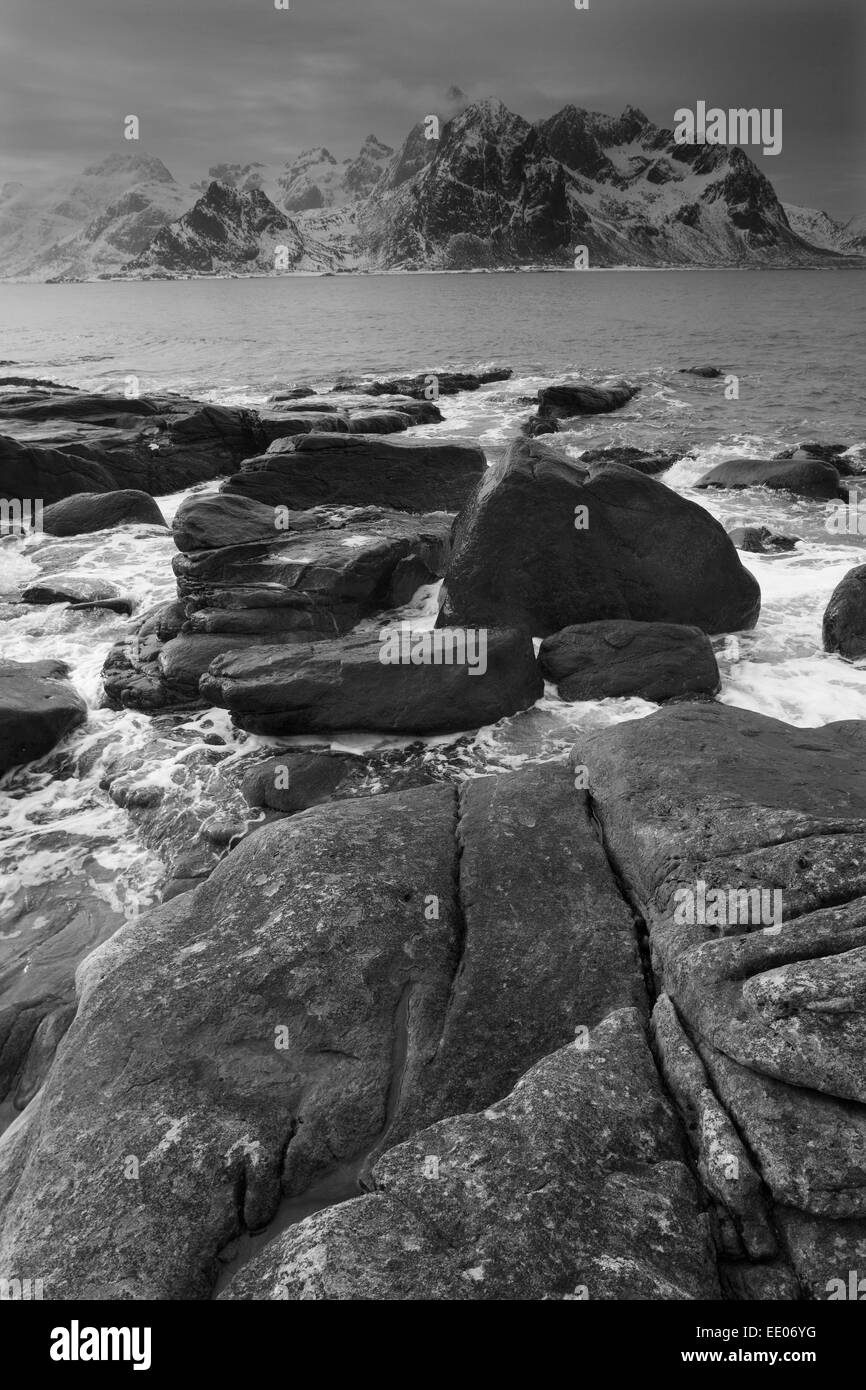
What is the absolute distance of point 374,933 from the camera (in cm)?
682

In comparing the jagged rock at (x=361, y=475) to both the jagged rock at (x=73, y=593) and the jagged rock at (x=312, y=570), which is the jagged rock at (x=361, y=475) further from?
the jagged rock at (x=73, y=593)

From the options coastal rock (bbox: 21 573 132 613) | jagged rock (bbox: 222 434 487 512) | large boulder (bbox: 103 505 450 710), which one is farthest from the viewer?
jagged rock (bbox: 222 434 487 512)

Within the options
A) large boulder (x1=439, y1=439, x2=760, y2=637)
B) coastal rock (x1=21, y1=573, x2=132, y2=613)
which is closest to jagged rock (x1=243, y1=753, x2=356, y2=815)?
large boulder (x1=439, y1=439, x2=760, y2=637)

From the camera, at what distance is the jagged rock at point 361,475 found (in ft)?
70.6

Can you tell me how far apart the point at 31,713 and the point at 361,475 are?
40.0 ft

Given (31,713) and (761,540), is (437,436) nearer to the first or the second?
(761,540)

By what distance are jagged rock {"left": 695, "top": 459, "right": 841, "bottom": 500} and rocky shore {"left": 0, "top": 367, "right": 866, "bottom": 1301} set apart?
13.6 meters

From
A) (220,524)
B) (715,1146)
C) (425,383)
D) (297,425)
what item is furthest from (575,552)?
(425,383)

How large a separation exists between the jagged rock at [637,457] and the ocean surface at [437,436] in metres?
0.68

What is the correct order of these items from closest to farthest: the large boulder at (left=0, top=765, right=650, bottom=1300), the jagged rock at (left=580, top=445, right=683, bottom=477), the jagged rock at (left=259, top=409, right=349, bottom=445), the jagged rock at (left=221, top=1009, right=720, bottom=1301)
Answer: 1. the jagged rock at (left=221, top=1009, right=720, bottom=1301)
2. the large boulder at (left=0, top=765, right=650, bottom=1300)
3. the jagged rock at (left=580, top=445, right=683, bottom=477)
4. the jagged rock at (left=259, top=409, right=349, bottom=445)

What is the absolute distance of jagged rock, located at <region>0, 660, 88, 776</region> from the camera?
39.3ft

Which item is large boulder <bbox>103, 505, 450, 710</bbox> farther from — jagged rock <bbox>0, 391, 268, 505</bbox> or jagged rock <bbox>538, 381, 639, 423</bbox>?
jagged rock <bbox>538, 381, 639, 423</bbox>

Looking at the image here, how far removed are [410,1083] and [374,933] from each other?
1.26m
